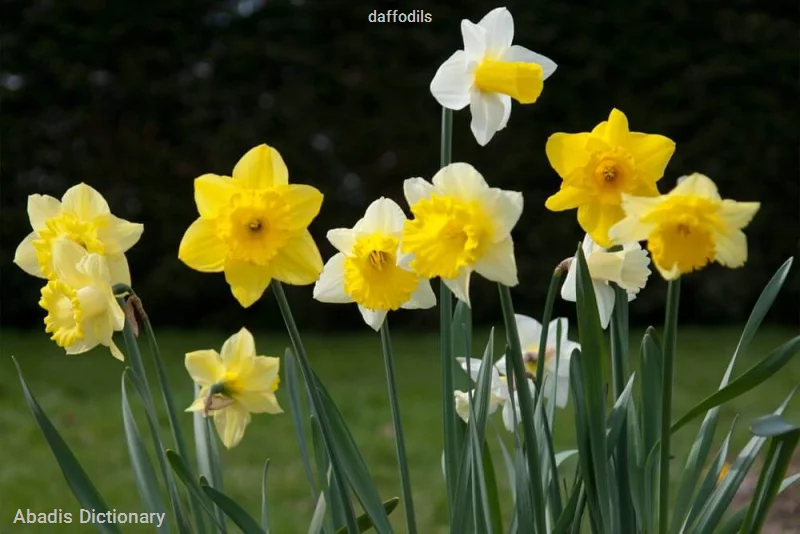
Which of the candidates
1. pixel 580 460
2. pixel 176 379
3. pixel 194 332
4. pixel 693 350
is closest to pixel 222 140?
pixel 194 332

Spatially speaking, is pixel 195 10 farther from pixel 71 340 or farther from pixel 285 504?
pixel 71 340

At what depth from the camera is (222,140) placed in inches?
173

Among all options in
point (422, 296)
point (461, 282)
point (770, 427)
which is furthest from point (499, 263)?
point (770, 427)

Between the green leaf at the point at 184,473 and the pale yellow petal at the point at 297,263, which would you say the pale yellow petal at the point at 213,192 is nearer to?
the pale yellow petal at the point at 297,263

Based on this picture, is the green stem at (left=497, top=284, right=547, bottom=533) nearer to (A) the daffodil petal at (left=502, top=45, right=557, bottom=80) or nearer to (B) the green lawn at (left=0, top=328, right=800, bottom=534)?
(A) the daffodil petal at (left=502, top=45, right=557, bottom=80)

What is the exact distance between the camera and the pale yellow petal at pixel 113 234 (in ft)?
3.24

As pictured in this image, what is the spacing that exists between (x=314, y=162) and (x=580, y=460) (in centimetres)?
366

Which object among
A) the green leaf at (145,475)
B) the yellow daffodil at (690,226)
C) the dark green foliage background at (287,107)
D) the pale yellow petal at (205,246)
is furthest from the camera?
the dark green foliage background at (287,107)

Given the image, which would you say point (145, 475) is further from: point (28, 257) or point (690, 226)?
point (690, 226)

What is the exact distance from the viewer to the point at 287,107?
4.45 meters

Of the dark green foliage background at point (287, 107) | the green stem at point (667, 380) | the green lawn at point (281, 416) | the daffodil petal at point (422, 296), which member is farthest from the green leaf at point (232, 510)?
the dark green foliage background at point (287, 107)

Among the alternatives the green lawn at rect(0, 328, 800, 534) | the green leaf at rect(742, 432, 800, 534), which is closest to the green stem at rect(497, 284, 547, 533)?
the green leaf at rect(742, 432, 800, 534)

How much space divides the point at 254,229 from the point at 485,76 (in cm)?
27

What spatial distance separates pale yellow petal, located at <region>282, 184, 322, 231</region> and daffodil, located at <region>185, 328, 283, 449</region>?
283mm
